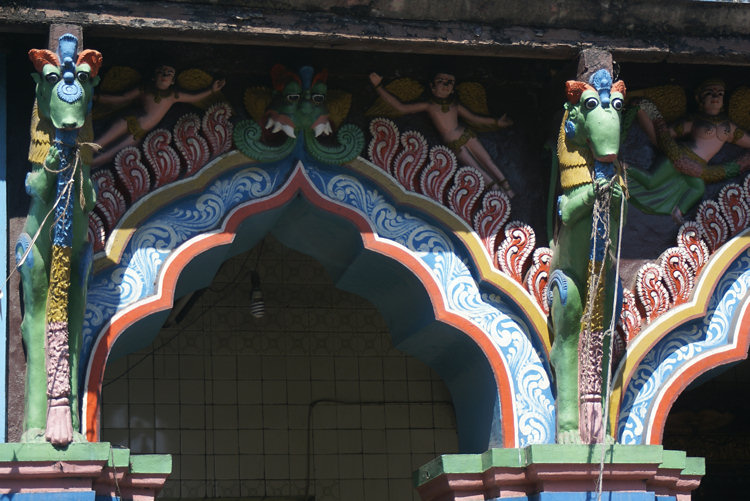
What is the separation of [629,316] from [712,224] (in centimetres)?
72

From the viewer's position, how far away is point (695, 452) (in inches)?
425

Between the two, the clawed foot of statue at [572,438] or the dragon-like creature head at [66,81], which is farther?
the clawed foot of statue at [572,438]

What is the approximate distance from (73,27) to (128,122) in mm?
732

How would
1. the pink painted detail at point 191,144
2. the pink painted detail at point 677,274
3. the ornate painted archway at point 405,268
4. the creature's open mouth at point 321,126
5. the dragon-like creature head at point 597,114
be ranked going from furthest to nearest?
1. the pink painted detail at point 677,274
2. the creature's open mouth at point 321,126
3. the pink painted detail at point 191,144
4. the ornate painted archway at point 405,268
5. the dragon-like creature head at point 597,114

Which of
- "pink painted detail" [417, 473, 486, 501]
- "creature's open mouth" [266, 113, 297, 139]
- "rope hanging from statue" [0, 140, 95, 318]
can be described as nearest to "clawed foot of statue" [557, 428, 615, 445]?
"pink painted detail" [417, 473, 486, 501]

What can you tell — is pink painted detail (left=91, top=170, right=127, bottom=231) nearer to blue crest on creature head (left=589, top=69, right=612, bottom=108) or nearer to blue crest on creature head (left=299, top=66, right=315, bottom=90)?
blue crest on creature head (left=299, top=66, right=315, bottom=90)

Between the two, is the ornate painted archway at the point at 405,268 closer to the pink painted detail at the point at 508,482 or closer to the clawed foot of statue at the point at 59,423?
the pink painted detail at the point at 508,482

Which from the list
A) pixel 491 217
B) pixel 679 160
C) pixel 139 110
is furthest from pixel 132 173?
pixel 679 160

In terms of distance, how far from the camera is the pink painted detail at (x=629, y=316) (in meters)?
8.23

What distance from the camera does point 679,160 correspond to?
845 centimetres

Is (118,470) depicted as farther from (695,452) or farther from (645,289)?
(695,452)

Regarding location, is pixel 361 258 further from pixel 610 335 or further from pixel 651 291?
pixel 651 291

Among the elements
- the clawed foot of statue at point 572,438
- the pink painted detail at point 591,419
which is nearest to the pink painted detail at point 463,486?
the clawed foot of statue at point 572,438

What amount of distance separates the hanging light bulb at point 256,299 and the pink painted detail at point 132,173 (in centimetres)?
201
